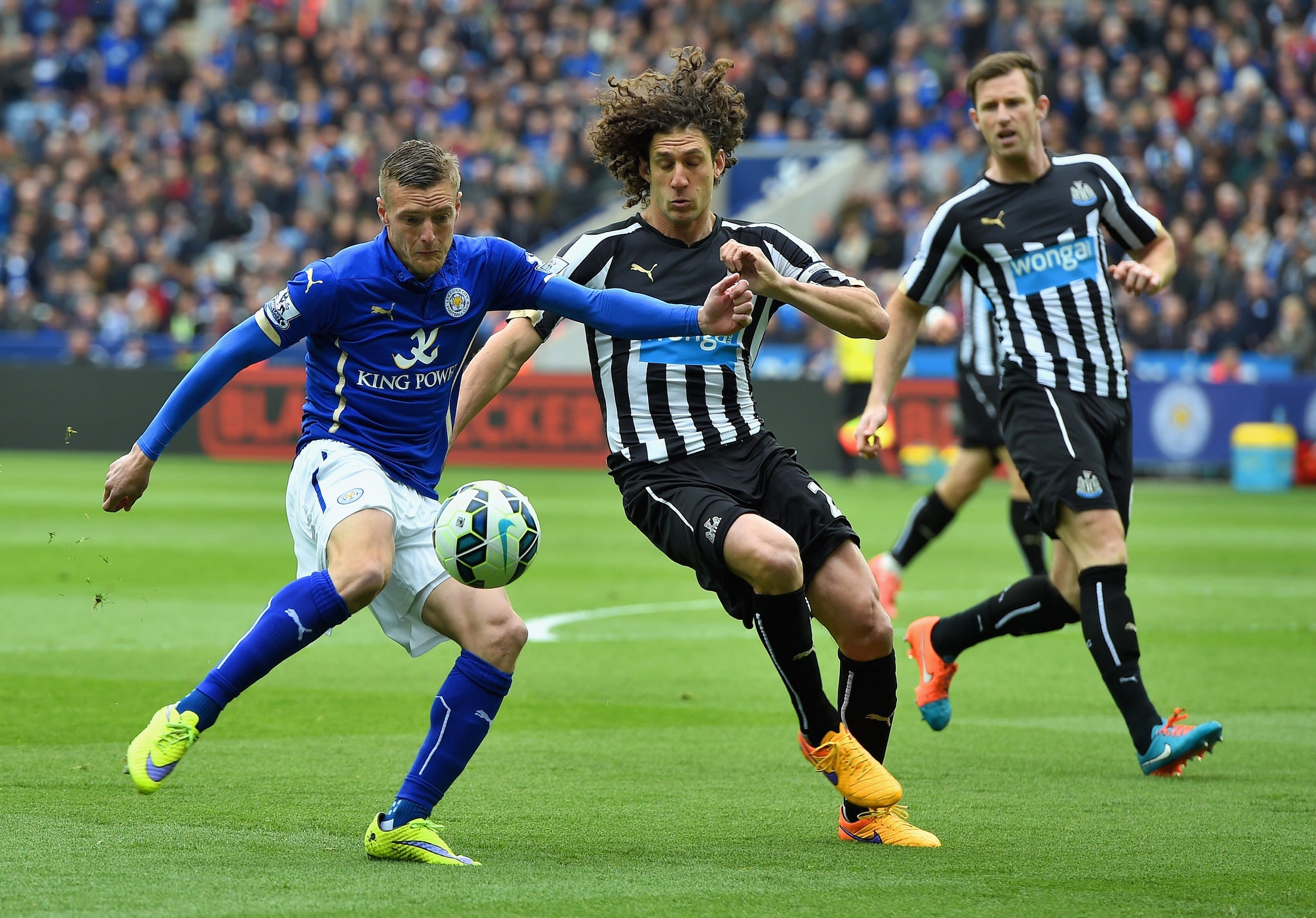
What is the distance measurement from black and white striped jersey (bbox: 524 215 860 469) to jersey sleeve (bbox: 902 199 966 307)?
3.98 ft

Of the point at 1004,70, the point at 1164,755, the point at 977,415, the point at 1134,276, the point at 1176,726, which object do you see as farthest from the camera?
the point at 977,415

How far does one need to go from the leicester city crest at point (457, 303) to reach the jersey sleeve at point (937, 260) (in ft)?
7.09

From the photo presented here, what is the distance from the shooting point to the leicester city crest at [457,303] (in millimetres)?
5137

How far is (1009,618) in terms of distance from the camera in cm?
690

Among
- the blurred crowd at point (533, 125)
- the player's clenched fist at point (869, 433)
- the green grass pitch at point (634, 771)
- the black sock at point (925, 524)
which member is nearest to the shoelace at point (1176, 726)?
the green grass pitch at point (634, 771)

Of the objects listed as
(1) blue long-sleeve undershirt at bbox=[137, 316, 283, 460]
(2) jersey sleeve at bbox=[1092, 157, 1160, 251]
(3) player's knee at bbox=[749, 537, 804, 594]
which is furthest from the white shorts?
(2) jersey sleeve at bbox=[1092, 157, 1160, 251]

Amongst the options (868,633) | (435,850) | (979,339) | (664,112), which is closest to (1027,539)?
(979,339)

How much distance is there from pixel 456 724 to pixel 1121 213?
3326 mm

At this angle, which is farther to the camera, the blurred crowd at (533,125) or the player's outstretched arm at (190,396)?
the blurred crowd at (533,125)

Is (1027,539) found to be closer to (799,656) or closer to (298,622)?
(799,656)

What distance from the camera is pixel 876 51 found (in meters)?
27.3

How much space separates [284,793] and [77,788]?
2.00 feet

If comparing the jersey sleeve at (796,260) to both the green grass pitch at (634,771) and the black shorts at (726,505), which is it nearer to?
the black shorts at (726,505)

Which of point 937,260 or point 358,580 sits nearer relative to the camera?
point 358,580
